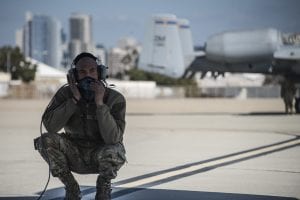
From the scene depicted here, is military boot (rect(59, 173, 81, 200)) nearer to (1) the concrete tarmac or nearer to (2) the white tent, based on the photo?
(1) the concrete tarmac

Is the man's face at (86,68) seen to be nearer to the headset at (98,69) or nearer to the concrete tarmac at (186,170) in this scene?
the headset at (98,69)

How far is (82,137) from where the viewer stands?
16.6 ft

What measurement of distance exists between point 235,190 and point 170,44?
22.7 metres

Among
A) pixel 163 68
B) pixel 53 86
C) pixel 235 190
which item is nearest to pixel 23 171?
pixel 235 190

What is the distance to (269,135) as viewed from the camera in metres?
14.7

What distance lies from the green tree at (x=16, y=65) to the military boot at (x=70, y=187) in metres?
93.1

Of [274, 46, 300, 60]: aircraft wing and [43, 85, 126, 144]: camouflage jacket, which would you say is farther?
[274, 46, 300, 60]: aircraft wing

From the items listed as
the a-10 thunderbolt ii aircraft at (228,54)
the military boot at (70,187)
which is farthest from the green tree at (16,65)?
the military boot at (70,187)

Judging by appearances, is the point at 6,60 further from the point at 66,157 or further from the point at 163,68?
the point at 66,157

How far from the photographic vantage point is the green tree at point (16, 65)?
96812mm

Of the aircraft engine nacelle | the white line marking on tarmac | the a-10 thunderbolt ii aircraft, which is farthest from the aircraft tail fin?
the white line marking on tarmac

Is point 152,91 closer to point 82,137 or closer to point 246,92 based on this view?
point 246,92

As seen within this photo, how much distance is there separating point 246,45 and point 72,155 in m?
19.6

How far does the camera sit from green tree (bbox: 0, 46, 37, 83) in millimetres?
96812
